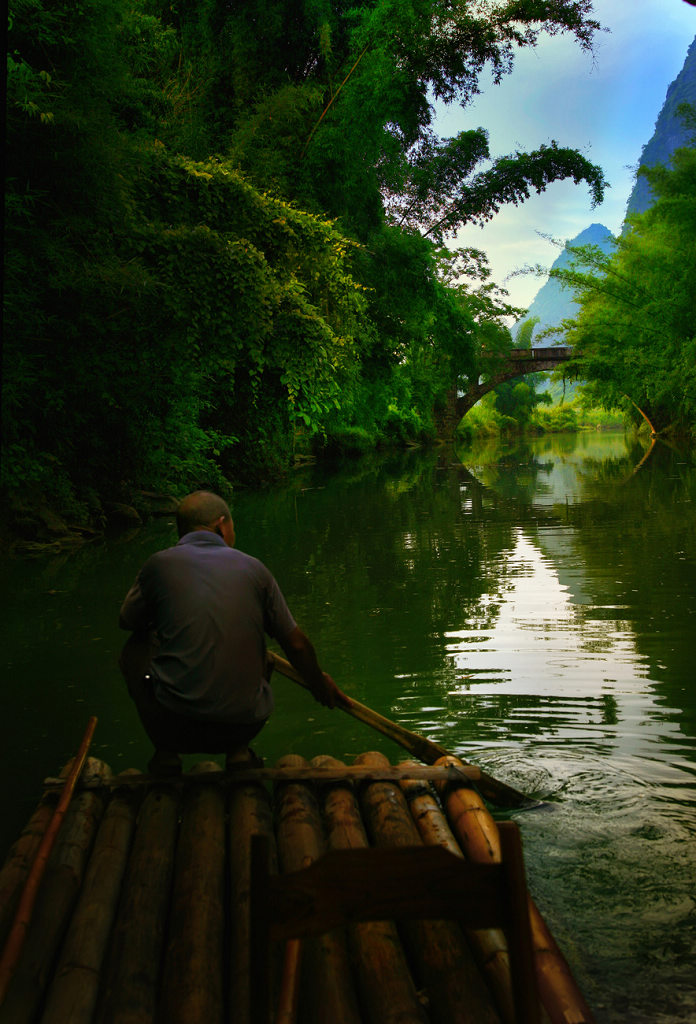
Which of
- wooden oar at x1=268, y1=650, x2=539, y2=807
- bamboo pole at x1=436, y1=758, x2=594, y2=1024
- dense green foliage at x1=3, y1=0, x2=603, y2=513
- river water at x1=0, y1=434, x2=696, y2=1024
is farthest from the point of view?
dense green foliage at x1=3, y1=0, x2=603, y2=513

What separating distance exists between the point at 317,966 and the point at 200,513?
66.4 inches

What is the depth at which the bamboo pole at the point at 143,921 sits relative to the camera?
2133 millimetres

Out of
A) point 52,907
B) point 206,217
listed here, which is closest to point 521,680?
point 52,907

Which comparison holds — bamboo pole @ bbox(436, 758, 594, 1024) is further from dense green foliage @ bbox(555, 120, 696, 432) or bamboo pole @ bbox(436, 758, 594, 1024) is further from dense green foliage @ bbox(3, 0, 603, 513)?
dense green foliage @ bbox(555, 120, 696, 432)

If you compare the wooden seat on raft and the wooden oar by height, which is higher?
the wooden seat on raft

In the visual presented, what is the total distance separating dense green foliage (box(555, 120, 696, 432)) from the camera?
27.0 meters

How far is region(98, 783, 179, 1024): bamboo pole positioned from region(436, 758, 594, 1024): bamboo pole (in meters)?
0.89

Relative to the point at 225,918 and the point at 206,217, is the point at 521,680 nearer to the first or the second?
the point at 225,918

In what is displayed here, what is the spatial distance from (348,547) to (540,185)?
17.6 meters

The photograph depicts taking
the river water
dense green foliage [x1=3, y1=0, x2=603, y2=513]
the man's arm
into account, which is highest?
dense green foliage [x1=3, y1=0, x2=603, y2=513]

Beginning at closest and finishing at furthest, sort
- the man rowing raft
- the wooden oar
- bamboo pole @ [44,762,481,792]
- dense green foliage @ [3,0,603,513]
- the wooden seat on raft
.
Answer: the wooden seat on raft < the man rowing raft < bamboo pole @ [44,762,481,792] < the wooden oar < dense green foliage @ [3,0,603,513]

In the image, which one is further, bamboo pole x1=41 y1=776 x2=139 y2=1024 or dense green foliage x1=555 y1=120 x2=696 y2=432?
dense green foliage x1=555 y1=120 x2=696 y2=432

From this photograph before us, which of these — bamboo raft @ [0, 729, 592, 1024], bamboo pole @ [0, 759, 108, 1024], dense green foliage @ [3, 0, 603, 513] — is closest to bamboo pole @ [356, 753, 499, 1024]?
bamboo raft @ [0, 729, 592, 1024]

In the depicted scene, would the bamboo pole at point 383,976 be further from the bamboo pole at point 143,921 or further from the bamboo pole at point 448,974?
the bamboo pole at point 143,921
